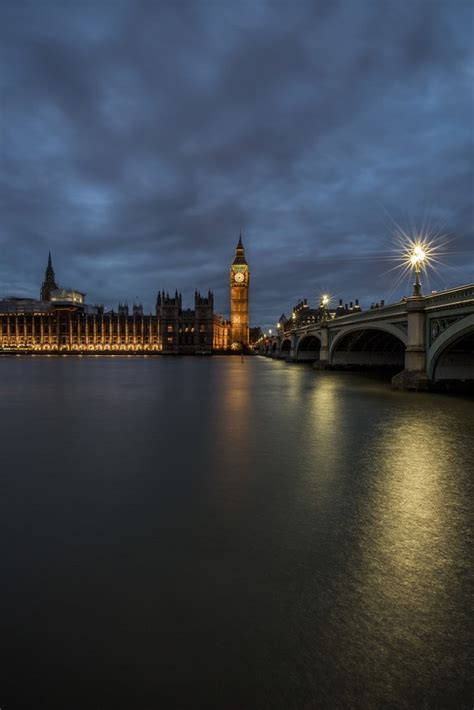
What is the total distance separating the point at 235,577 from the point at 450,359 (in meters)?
27.3

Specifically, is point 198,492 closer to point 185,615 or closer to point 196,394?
point 185,615

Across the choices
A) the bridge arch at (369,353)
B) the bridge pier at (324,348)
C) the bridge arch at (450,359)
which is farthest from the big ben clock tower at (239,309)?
the bridge arch at (450,359)

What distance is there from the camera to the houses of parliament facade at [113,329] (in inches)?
6019

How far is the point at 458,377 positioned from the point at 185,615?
2773cm

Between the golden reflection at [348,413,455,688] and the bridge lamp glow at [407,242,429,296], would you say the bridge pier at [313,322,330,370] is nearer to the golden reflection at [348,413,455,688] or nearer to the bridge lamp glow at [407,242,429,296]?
the bridge lamp glow at [407,242,429,296]

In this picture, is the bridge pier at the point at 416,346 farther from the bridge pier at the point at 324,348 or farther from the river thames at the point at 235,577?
the bridge pier at the point at 324,348

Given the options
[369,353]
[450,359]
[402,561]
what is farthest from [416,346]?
[369,353]

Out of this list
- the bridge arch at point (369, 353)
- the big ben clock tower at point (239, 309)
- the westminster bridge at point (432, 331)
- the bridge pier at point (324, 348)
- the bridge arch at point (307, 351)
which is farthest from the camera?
the big ben clock tower at point (239, 309)

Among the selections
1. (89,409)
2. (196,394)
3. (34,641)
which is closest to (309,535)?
(34,641)

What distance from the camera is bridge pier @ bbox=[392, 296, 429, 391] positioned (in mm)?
25875

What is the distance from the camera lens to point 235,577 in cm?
471

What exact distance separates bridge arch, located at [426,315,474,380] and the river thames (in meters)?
15.5

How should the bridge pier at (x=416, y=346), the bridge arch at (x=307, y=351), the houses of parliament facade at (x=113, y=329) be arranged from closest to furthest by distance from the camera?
the bridge pier at (x=416, y=346) < the bridge arch at (x=307, y=351) < the houses of parliament facade at (x=113, y=329)

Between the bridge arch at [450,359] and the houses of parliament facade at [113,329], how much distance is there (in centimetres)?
12162
